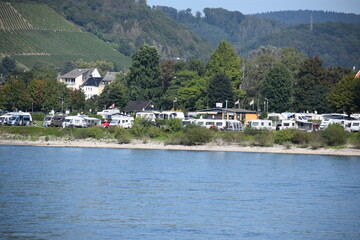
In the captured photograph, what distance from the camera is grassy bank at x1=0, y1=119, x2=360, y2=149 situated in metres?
52.2

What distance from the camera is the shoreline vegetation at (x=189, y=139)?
170ft

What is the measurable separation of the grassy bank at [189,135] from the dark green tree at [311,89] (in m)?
23.9

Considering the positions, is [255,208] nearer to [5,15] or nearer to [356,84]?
[356,84]

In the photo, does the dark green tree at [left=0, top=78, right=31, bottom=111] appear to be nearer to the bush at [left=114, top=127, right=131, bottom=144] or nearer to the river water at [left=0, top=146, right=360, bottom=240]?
the bush at [left=114, top=127, right=131, bottom=144]

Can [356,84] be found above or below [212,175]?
above

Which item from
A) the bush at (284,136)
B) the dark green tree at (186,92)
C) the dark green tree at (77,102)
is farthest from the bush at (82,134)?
the dark green tree at (77,102)

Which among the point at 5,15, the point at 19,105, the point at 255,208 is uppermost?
the point at 5,15

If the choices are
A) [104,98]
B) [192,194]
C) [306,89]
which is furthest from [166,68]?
[192,194]

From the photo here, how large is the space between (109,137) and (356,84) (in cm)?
2674

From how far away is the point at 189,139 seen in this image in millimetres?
53562

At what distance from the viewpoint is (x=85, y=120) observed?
2500 inches

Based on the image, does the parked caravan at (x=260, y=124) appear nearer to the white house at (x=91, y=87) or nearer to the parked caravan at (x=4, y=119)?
the parked caravan at (x=4, y=119)

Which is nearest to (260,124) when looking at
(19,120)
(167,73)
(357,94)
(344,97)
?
(357,94)

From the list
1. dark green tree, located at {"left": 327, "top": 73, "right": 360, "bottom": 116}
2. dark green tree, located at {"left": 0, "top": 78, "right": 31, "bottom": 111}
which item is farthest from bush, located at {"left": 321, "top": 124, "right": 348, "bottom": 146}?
dark green tree, located at {"left": 0, "top": 78, "right": 31, "bottom": 111}
